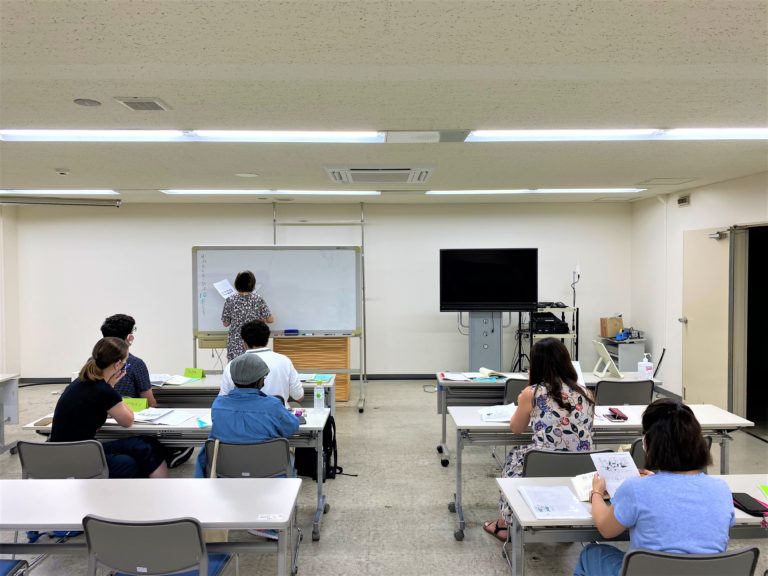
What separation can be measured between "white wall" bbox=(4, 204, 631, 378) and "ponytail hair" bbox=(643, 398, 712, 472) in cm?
524

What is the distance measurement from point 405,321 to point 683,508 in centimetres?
544

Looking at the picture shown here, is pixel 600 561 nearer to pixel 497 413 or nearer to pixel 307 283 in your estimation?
pixel 497 413

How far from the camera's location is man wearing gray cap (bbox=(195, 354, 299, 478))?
2.49 meters

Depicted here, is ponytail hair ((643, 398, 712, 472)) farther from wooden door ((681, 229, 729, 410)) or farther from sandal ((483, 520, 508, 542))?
wooden door ((681, 229, 729, 410))

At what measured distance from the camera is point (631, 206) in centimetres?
680

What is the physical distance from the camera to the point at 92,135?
317cm

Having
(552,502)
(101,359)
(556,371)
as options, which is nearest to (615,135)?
(556,371)

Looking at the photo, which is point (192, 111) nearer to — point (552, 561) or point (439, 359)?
point (552, 561)

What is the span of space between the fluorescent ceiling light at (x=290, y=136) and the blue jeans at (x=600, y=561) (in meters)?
2.58

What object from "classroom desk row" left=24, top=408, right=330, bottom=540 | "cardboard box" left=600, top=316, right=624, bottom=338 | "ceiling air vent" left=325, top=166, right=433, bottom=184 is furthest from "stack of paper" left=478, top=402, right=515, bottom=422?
"cardboard box" left=600, top=316, right=624, bottom=338

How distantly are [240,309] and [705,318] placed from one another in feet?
16.5

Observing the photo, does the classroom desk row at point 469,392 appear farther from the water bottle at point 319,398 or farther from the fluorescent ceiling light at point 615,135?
the fluorescent ceiling light at point 615,135

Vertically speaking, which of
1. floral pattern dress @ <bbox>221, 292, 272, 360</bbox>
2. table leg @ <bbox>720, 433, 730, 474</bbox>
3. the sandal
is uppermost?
floral pattern dress @ <bbox>221, 292, 272, 360</bbox>

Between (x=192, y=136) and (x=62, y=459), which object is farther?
(x=192, y=136)
